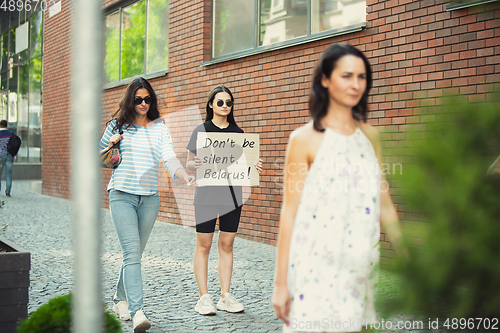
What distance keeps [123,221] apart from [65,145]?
38.3 ft

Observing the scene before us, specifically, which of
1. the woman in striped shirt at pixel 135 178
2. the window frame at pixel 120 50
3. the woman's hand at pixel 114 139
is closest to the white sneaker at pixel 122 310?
the woman in striped shirt at pixel 135 178

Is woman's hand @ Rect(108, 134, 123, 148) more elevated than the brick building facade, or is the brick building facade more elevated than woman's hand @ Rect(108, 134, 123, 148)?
the brick building facade

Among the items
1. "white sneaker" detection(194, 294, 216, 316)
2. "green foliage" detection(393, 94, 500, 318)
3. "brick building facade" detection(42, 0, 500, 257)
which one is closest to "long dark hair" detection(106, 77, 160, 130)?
"white sneaker" detection(194, 294, 216, 316)

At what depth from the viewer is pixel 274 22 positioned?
783 cm

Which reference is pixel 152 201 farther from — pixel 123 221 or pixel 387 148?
pixel 387 148

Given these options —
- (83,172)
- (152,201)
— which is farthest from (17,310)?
(83,172)

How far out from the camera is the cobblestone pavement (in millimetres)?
4191

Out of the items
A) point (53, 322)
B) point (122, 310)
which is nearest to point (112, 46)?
point (122, 310)

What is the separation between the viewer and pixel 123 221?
12.8ft

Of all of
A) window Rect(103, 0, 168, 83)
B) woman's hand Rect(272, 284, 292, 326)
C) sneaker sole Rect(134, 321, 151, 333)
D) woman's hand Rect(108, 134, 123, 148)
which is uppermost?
window Rect(103, 0, 168, 83)

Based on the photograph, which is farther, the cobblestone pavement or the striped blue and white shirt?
the cobblestone pavement

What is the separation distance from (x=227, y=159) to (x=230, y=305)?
126 centimetres

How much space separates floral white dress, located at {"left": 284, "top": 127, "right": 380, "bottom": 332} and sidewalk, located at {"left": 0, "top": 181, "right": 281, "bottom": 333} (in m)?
2.10

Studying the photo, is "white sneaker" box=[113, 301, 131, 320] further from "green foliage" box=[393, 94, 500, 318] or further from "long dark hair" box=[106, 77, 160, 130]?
"green foliage" box=[393, 94, 500, 318]
